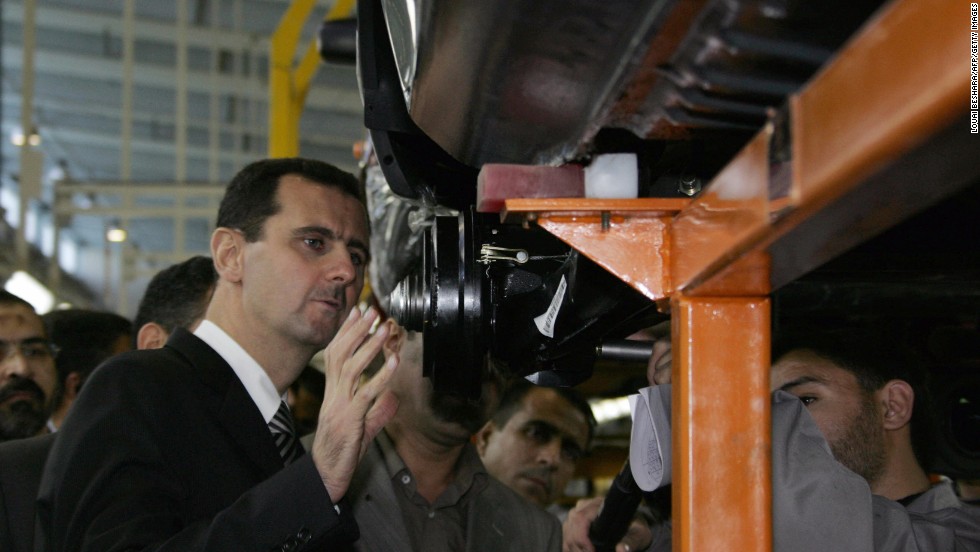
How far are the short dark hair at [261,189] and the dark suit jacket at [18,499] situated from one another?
0.63 m

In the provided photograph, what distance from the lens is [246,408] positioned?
6.63 feet

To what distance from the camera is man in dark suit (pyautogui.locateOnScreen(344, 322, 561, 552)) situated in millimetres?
2762

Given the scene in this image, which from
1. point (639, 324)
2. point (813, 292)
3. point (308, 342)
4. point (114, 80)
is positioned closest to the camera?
point (639, 324)

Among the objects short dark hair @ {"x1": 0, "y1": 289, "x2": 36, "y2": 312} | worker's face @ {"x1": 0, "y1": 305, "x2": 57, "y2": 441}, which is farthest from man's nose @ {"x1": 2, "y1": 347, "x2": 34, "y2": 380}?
short dark hair @ {"x1": 0, "y1": 289, "x2": 36, "y2": 312}

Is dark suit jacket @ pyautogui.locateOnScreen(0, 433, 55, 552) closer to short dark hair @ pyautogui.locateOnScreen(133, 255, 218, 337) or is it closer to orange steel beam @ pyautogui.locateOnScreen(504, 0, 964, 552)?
short dark hair @ pyautogui.locateOnScreen(133, 255, 218, 337)

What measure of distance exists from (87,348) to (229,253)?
1.40 metres

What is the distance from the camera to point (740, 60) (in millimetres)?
1135

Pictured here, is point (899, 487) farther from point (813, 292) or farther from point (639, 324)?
point (639, 324)

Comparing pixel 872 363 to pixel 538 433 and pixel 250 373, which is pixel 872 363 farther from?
pixel 538 433

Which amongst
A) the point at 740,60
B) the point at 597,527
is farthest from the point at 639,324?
the point at 740,60

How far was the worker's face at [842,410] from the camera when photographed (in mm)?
2467

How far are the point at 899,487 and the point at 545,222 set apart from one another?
1553 millimetres

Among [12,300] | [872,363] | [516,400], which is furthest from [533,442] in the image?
[12,300]

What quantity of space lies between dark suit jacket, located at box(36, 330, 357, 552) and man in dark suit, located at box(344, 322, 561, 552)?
0.78 metres
